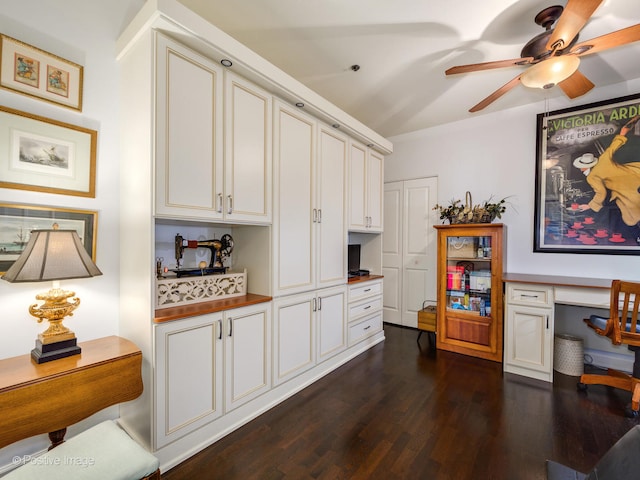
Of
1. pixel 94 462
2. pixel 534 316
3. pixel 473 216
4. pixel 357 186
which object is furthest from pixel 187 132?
pixel 534 316

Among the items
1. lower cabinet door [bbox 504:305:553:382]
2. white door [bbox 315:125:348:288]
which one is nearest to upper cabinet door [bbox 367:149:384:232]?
white door [bbox 315:125:348:288]

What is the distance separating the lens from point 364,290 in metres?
3.38

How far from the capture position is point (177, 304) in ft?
6.16

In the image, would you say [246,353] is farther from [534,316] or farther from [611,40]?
[611,40]

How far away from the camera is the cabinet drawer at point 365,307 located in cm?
317

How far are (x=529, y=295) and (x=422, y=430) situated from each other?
5.64 ft

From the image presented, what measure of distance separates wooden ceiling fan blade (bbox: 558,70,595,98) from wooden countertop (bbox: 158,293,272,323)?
2.80 meters

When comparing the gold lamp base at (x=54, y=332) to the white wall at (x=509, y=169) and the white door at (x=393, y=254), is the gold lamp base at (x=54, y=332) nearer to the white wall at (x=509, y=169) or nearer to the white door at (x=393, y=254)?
the white door at (x=393, y=254)

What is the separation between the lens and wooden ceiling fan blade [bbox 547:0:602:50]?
55.6 inches

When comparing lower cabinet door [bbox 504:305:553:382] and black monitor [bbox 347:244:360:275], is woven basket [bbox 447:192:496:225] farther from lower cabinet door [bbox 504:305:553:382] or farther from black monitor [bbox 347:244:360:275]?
black monitor [bbox 347:244:360:275]

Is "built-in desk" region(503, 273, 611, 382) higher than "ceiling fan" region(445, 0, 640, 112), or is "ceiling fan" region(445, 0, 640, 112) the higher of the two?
"ceiling fan" region(445, 0, 640, 112)

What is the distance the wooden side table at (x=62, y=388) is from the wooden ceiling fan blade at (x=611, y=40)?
314 cm

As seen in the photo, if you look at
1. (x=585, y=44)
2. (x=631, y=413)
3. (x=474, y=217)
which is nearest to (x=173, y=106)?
(x=585, y=44)

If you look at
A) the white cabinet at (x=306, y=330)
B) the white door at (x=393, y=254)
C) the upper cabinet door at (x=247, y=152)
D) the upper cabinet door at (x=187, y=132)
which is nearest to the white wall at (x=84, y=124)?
the upper cabinet door at (x=187, y=132)
